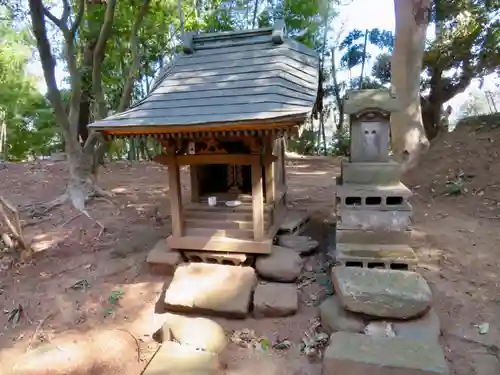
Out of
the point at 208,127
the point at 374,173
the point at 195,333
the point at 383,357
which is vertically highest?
the point at 208,127

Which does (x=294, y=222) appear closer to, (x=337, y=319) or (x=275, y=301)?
(x=275, y=301)

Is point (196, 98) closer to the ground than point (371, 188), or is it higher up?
higher up

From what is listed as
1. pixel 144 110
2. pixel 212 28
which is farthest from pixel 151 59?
pixel 144 110

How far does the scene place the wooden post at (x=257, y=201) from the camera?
223 inches

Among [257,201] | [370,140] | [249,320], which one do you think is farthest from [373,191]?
[249,320]

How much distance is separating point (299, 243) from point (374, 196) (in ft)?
5.28

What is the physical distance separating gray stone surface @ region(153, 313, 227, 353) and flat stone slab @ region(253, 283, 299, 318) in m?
0.66

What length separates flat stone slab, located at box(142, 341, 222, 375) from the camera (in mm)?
4008

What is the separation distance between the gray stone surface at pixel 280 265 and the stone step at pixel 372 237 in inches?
31.2

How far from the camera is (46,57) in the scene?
7.48 meters

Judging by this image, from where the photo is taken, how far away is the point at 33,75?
18.8 metres

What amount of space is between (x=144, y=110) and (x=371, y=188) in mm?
3890

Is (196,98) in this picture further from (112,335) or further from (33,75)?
(33,75)

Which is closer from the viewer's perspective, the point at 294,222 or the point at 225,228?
the point at 225,228
